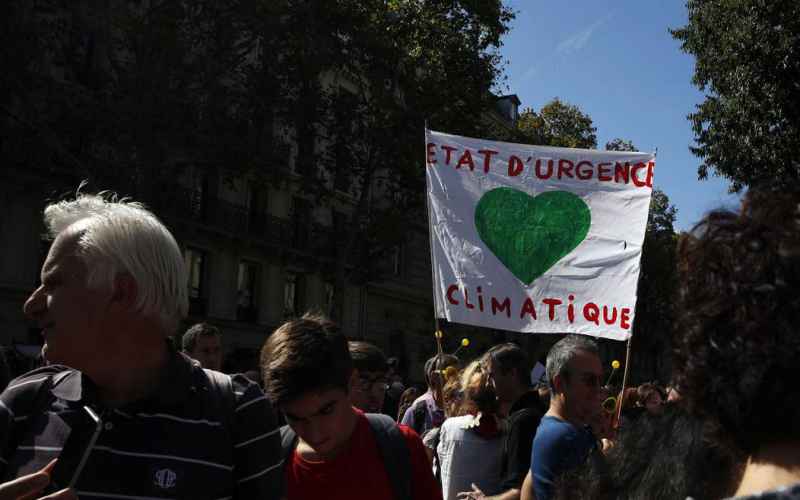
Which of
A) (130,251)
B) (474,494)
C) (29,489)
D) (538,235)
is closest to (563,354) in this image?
(474,494)

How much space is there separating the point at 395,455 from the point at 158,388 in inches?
39.3

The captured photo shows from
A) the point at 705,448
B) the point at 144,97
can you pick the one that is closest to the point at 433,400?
the point at 705,448

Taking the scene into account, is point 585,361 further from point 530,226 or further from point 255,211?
point 255,211

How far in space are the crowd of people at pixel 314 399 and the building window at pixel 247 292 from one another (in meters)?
23.9

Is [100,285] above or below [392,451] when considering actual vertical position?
above

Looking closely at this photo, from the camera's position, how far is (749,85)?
1324cm

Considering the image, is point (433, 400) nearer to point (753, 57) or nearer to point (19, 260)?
point (753, 57)

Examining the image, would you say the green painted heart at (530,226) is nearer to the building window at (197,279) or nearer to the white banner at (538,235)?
the white banner at (538,235)

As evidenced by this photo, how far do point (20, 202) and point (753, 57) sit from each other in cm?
1666

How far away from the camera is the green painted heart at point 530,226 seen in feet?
18.3

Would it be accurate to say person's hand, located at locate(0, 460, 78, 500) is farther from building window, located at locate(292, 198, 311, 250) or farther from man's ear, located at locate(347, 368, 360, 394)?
building window, located at locate(292, 198, 311, 250)

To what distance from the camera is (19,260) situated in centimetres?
2014

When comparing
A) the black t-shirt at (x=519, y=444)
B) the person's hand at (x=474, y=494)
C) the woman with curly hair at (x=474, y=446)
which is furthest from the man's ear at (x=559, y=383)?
the woman with curly hair at (x=474, y=446)

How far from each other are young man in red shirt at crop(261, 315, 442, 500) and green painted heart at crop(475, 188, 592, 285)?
293 centimetres
